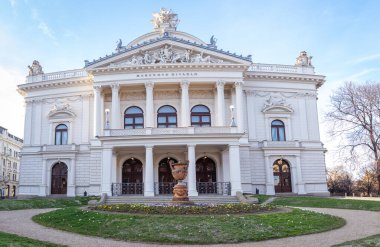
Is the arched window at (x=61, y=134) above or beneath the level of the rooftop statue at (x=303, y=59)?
beneath

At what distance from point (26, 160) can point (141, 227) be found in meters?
28.4

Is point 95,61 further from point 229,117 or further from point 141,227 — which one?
point 141,227

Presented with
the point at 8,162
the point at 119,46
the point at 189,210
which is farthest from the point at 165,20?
the point at 8,162

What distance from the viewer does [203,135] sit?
3086 centimetres

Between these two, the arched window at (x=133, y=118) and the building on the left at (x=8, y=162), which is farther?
the building on the left at (x=8, y=162)

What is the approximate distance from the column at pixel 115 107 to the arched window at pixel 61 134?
7.11 m

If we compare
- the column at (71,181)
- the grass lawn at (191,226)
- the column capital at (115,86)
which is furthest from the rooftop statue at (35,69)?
the grass lawn at (191,226)

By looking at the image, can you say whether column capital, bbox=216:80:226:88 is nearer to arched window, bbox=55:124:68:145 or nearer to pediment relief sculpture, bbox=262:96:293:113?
pediment relief sculpture, bbox=262:96:293:113

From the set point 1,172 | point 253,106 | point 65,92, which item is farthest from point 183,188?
point 1,172

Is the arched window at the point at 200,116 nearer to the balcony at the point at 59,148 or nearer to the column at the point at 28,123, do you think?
the balcony at the point at 59,148

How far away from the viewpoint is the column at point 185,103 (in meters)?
34.0

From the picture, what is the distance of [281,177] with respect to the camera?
121 ft

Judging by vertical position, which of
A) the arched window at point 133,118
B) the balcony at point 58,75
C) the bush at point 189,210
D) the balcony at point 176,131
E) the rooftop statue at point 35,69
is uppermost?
the rooftop statue at point 35,69

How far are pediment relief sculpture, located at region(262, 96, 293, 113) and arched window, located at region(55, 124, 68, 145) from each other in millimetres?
20790
